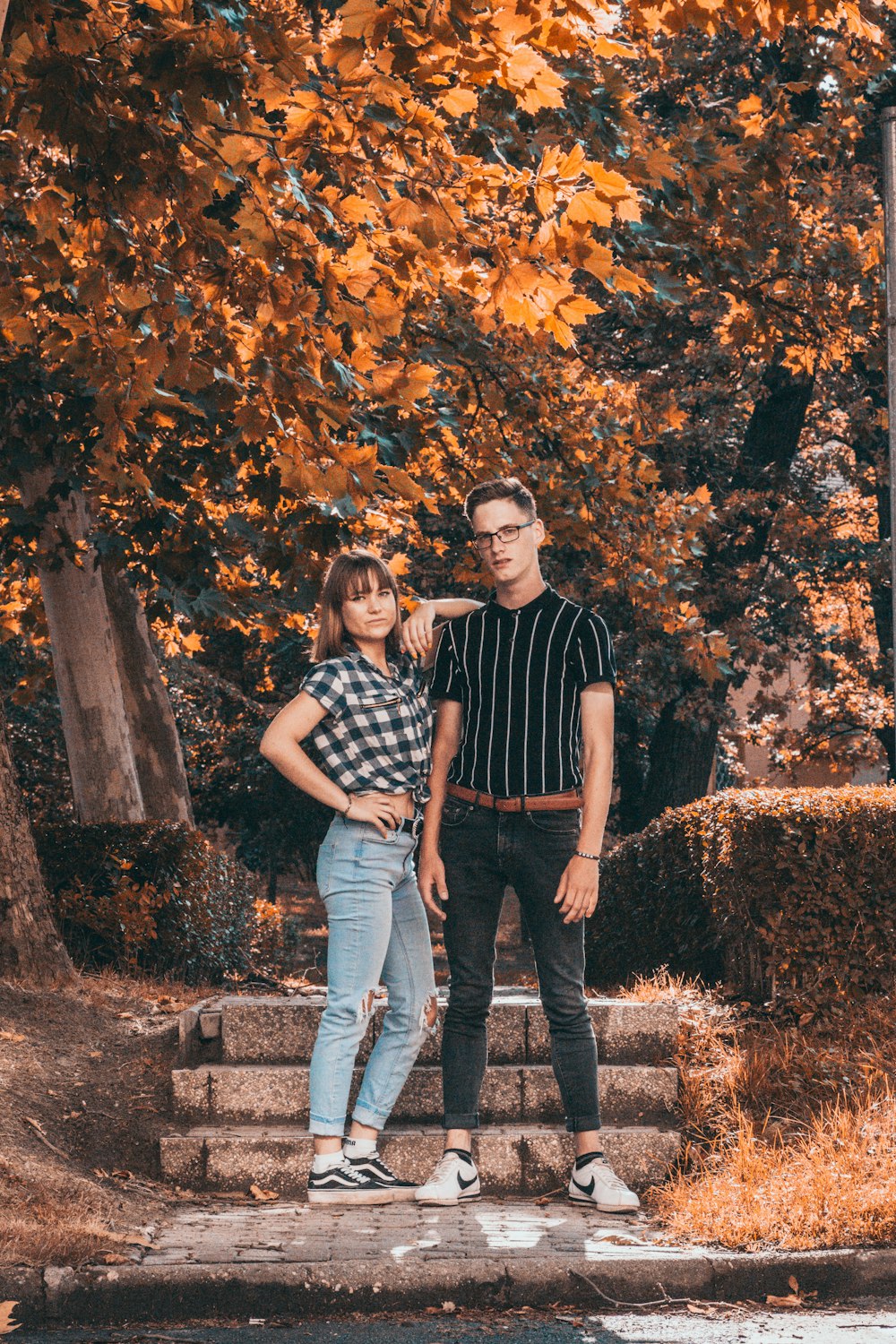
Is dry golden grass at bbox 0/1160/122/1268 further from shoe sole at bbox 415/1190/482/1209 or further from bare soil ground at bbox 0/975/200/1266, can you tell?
shoe sole at bbox 415/1190/482/1209

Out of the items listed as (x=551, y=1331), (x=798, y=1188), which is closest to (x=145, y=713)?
(x=798, y=1188)

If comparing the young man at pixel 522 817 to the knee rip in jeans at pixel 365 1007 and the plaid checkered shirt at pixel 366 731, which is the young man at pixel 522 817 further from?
the knee rip in jeans at pixel 365 1007

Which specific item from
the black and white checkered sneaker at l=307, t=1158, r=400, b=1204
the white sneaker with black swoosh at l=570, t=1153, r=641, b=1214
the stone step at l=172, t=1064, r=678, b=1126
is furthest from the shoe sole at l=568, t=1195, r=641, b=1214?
the stone step at l=172, t=1064, r=678, b=1126

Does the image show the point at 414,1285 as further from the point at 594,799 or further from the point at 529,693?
the point at 529,693

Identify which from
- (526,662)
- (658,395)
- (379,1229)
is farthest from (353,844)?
(658,395)

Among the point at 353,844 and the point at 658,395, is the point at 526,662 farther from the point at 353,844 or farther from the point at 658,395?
the point at 658,395

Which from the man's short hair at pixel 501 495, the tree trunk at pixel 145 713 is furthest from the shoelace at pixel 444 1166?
the tree trunk at pixel 145 713

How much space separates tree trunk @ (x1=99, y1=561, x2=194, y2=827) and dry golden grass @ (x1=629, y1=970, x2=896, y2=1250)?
227 inches

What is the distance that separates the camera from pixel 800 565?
2184 centimetres

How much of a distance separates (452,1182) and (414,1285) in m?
0.68

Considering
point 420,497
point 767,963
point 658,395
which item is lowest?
point 767,963

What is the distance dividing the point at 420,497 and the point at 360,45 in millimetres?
1597

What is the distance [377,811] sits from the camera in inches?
201

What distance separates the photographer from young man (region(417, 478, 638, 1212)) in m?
5.14
